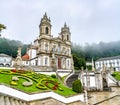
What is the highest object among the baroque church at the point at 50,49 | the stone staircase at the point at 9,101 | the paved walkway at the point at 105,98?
the baroque church at the point at 50,49

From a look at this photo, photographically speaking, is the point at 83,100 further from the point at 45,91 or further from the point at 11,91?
the point at 11,91

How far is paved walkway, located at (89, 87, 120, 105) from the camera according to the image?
3372cm

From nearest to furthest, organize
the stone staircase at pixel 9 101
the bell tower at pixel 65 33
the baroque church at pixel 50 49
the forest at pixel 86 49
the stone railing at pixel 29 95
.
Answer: the stone staircase at pixel 9 101 → the stone railing at pixel 29 95 → the baroque church at pixel 50 49 → the bell tower at pixel 65 33 → the forest at pixel 86 49

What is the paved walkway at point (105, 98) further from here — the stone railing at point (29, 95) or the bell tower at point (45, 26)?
the bell tower at point (45, 26)

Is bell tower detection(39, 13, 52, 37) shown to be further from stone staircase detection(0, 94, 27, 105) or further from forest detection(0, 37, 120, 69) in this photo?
forest detection(0, 37, 120, 69)

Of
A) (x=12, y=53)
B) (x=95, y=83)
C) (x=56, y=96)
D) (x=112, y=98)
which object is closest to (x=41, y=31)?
(x=95, y=83)

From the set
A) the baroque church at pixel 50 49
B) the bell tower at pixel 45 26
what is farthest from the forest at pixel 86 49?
the bell tower at pixel 45 26

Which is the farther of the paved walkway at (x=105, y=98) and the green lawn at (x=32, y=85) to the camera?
the paved walkway at (x=105, y=98)

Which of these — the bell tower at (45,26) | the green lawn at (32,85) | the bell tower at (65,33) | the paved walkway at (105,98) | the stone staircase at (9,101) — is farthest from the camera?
the bell tower at (65,33)

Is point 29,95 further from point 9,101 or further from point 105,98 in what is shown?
point 105,98

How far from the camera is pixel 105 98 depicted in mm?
35375

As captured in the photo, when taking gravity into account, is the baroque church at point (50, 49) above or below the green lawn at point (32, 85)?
above

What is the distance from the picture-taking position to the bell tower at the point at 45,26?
6012 cm

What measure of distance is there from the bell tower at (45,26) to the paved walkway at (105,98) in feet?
102
